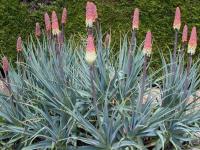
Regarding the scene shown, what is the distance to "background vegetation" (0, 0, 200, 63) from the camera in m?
6.61

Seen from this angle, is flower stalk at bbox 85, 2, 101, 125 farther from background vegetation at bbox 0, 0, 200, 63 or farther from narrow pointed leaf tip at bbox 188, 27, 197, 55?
background vegetation at bbox 0, 0, 200, 63

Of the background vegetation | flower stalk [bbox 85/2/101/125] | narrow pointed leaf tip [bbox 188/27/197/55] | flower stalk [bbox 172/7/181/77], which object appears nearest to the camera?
flower stalk [bbox 85/2/101/125]

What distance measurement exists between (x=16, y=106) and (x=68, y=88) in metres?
0.53

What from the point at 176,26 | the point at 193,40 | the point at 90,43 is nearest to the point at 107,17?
the point at 176,26

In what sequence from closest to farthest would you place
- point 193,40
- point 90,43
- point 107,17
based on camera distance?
point 90,43 < point 193,40 < point 107,17

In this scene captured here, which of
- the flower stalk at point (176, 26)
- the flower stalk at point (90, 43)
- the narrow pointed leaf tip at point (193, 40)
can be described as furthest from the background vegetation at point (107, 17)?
the flower stalk at point (90, 43)

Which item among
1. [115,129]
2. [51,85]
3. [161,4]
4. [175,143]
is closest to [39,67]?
[51,85]

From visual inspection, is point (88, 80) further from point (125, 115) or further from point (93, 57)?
point (93, 57)

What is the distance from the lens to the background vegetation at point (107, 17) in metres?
6.61

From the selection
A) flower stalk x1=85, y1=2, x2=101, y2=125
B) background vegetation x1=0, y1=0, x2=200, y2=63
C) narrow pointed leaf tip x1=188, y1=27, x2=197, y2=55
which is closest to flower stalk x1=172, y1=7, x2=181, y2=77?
narrow pointed leaf tip x1=188, y1=27, x2=197, y2=55

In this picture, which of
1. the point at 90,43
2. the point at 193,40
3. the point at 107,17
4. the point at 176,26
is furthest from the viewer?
the point at 107,17

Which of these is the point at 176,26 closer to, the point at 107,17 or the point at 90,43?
the point at 90,43

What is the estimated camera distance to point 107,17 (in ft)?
21.8

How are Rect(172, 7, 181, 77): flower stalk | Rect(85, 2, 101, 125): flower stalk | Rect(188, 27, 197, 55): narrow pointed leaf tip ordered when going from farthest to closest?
Rect(172, 7, 181, 77): flower stalk
Rect(188, 27, 197, 55): narrow pointed leaf tip
Rect(85, 2, 101, 125): flower stalk
